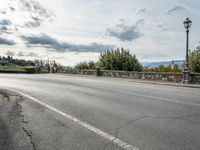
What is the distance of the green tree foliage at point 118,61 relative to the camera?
40.8m

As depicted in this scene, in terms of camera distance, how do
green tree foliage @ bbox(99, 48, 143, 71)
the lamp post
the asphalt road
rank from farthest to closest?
green tree foliage @ bbox(99, 48, 143, 71), the lamp post, the asphalt road

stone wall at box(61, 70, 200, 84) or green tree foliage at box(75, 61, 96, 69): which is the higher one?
green tree foliage at box(75, 61, 96, 69)

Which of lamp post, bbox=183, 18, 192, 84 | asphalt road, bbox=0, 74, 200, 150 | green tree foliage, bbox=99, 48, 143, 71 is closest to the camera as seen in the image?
asphalt road, bbox=0, 74, 200, 150

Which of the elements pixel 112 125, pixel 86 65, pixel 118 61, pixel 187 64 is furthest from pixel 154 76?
pixel 86 65

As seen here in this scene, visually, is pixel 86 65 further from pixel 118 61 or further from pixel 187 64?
pixel 187 64

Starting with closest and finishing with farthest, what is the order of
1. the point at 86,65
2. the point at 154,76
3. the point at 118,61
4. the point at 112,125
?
the point at 112,125 → the point at 154,76 → the point at 118,61 → the point at 86,65

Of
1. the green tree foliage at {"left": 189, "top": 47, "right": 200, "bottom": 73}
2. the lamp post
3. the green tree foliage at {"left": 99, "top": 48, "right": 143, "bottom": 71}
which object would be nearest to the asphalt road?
the lamp post

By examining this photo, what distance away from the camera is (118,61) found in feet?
134

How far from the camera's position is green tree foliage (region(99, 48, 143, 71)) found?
1608 inches

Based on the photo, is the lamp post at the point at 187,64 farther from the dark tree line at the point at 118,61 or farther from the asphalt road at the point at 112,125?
the dark tree line at the point at 118,61

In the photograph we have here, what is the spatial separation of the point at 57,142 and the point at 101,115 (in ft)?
8.71

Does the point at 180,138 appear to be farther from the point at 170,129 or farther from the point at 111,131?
the point at 111,131

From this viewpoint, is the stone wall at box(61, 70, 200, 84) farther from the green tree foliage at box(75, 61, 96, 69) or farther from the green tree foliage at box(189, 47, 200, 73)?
the green tree foliage at box(75, 61, 96, 69)

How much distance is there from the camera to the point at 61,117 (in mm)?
7844
